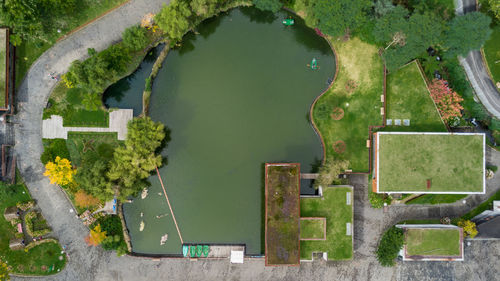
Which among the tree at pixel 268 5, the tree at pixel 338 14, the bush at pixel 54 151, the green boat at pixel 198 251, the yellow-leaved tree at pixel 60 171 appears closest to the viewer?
the tree at pixel 338 14

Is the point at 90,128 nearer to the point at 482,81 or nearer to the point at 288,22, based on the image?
the point at 288,22

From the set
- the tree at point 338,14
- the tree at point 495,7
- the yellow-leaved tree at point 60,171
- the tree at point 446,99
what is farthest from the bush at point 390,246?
the yellow-leaved tree at point 60,171

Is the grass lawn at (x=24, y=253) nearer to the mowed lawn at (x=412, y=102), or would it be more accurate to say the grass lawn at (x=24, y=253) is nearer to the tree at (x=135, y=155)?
the tree at (x=135, y=155)

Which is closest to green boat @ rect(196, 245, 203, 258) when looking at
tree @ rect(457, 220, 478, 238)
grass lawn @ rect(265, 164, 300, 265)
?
grass lawn @ rect(265, 164, 300, 265)

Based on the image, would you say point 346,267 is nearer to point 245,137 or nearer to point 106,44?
point 245,137

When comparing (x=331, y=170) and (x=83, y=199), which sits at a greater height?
(x=331, y=170)

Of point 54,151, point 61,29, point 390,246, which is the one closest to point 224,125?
point 54,151

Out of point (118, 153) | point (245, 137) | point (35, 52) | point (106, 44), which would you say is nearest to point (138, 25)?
point (106, 44)

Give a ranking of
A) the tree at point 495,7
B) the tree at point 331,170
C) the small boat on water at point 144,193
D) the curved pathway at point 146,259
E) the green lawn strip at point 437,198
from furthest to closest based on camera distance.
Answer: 1. the small boat on water at point 144,193
2. the green lawn strip at point 437,198
3. the curved pathway at point 146,259
4. the tree at point 495,7
5. the tree at point 331,170
